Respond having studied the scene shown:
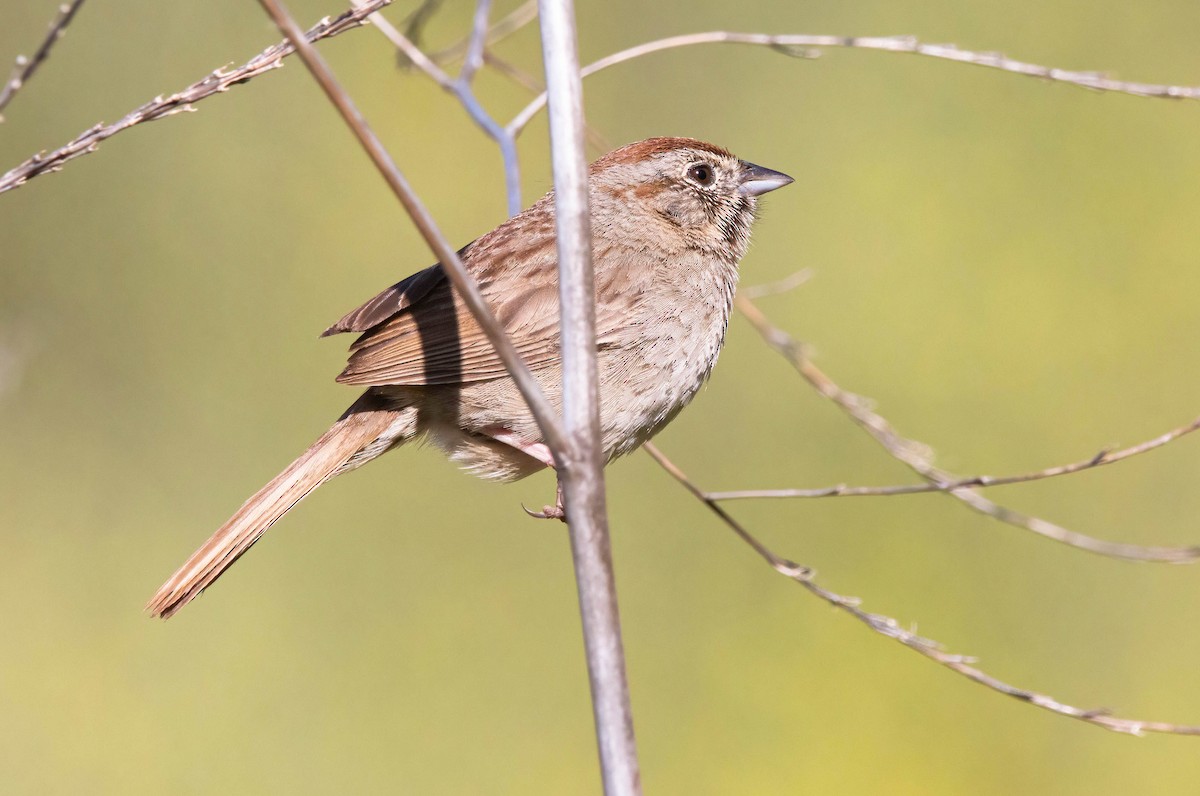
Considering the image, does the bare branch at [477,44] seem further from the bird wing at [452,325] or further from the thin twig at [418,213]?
the thin twig at [418,213]

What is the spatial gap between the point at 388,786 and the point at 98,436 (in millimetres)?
1871

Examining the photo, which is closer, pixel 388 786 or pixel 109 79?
pixel 388 786

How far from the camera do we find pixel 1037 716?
4.27m

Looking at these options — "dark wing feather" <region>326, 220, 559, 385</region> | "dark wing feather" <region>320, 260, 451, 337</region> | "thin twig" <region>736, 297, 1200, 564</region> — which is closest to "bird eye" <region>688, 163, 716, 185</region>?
"thin twig" <region>736, 297, 1200, 564</region>

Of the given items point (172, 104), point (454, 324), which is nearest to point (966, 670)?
point (454, 324)

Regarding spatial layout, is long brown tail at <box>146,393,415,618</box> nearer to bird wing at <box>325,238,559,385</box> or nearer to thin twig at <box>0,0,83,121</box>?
bird wing at <box>325,238,559,385</box>

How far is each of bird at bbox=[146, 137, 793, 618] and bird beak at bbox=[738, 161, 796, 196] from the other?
24 cm

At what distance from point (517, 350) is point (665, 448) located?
190cm

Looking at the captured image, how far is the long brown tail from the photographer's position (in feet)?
8.72

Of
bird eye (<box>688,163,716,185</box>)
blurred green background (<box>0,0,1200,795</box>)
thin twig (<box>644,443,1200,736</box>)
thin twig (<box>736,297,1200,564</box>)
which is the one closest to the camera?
thin twig (<box>644,443,1200,736</box>)

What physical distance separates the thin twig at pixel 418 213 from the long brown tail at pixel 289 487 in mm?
1291

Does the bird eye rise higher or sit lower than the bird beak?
higher

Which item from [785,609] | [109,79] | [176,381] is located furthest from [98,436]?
[785,609]

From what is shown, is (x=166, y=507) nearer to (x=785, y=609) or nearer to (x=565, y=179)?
(x=785, y=609)
